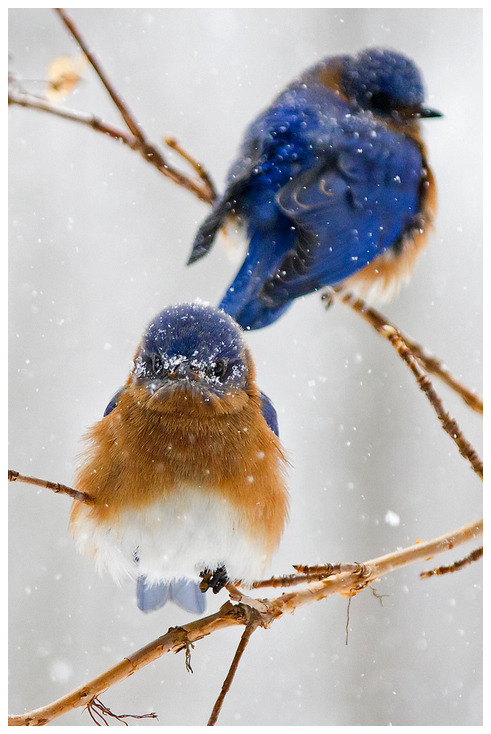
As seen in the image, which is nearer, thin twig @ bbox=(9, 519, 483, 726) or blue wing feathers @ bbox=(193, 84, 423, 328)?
thin twig @ bbox=(9, 519, 483, 726)

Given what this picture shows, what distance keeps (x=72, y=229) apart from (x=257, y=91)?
1.58ft

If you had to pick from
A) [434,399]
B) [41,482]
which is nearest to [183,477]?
[41,482]

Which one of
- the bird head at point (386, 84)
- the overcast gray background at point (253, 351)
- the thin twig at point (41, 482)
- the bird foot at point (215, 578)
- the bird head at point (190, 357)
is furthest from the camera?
the bird head at point (386, 84)

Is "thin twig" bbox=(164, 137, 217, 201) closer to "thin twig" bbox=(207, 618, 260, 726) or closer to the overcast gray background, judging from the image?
the overcast gray background

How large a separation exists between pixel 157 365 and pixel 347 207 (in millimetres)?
621

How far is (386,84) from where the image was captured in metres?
1.47

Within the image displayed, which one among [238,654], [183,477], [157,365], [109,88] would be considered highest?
[109,88]

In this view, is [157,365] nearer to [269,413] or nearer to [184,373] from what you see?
[184,373]

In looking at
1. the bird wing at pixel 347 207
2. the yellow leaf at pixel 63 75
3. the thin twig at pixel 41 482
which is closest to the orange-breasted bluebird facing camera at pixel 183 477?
the thin twig at pixel 41 482

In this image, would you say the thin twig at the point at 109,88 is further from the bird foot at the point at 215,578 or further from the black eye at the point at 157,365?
the bird foot at the point at 215,578

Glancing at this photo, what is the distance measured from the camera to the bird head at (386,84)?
1.41 m

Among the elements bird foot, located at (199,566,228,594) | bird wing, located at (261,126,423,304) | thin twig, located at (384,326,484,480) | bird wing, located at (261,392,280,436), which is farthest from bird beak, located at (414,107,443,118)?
bird foot, located at (199,566,228,594)

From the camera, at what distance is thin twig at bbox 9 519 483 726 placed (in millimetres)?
940

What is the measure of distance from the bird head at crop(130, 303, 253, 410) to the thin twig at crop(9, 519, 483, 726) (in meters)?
0.34
